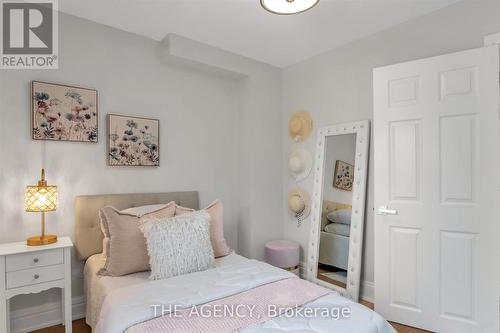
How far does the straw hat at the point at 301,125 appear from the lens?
3301 mm

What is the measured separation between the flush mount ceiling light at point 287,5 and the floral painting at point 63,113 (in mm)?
1664

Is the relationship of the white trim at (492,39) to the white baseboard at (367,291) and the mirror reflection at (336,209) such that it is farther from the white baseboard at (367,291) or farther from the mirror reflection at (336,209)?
the white baseboard at (367,291)

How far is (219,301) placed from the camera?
60.8 inches

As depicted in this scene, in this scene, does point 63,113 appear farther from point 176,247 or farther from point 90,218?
point 176,247

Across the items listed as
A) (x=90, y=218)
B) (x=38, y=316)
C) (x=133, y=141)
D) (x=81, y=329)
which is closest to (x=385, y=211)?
(x=133, y=141)

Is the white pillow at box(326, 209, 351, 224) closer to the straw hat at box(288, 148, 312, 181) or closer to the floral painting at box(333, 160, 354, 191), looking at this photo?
the floral painting at box(333, 160, 354, 191)

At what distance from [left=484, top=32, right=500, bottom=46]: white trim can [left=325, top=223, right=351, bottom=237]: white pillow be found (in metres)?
1.84

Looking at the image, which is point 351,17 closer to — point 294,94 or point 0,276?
point 294,94

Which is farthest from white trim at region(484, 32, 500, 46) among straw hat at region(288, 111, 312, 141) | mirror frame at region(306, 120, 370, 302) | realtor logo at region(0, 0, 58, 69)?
realtor logo at region(0, 0, 58, 69)

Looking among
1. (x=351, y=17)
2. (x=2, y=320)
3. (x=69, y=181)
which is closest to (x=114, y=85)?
(x=69, y=181)

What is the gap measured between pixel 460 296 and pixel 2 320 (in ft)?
10.2

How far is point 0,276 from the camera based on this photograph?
1.80 metres

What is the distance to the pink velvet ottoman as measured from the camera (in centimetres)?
306

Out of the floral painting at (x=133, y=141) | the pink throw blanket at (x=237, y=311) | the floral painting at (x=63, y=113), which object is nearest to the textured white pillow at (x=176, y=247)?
the pink throw blanket at (x=237, y=311)
